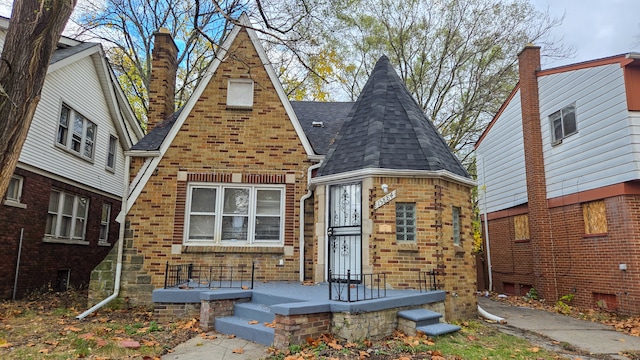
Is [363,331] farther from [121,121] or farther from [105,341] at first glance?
[121,121]

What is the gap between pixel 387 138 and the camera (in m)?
9.53

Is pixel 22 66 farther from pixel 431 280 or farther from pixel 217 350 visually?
pixel 431 280

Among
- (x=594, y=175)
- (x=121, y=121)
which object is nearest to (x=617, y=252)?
(x=594, y=175)

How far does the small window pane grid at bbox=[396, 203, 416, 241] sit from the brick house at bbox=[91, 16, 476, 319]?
0.02 meters

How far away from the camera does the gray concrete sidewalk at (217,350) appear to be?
224 inches

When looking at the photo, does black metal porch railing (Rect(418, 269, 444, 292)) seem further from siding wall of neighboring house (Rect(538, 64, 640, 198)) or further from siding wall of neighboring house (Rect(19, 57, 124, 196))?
siding wall of neighboring house (Rect(19, 57, 124, 196))

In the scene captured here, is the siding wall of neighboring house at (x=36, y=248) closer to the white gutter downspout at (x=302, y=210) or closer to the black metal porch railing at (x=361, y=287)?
the white gutter downspout at (x=302, y=210)

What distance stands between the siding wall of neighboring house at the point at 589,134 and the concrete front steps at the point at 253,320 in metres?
9.20

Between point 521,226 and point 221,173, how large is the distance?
10.8 meters

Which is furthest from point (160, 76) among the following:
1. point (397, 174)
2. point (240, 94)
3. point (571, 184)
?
point (571, 184)

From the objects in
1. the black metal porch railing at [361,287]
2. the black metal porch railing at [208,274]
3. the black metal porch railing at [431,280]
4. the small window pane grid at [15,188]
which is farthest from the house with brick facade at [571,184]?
the small window pane grid at [15,188]

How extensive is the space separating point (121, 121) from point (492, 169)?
1519cm

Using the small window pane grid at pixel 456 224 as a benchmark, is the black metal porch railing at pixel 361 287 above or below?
below

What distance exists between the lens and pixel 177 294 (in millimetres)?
7676
